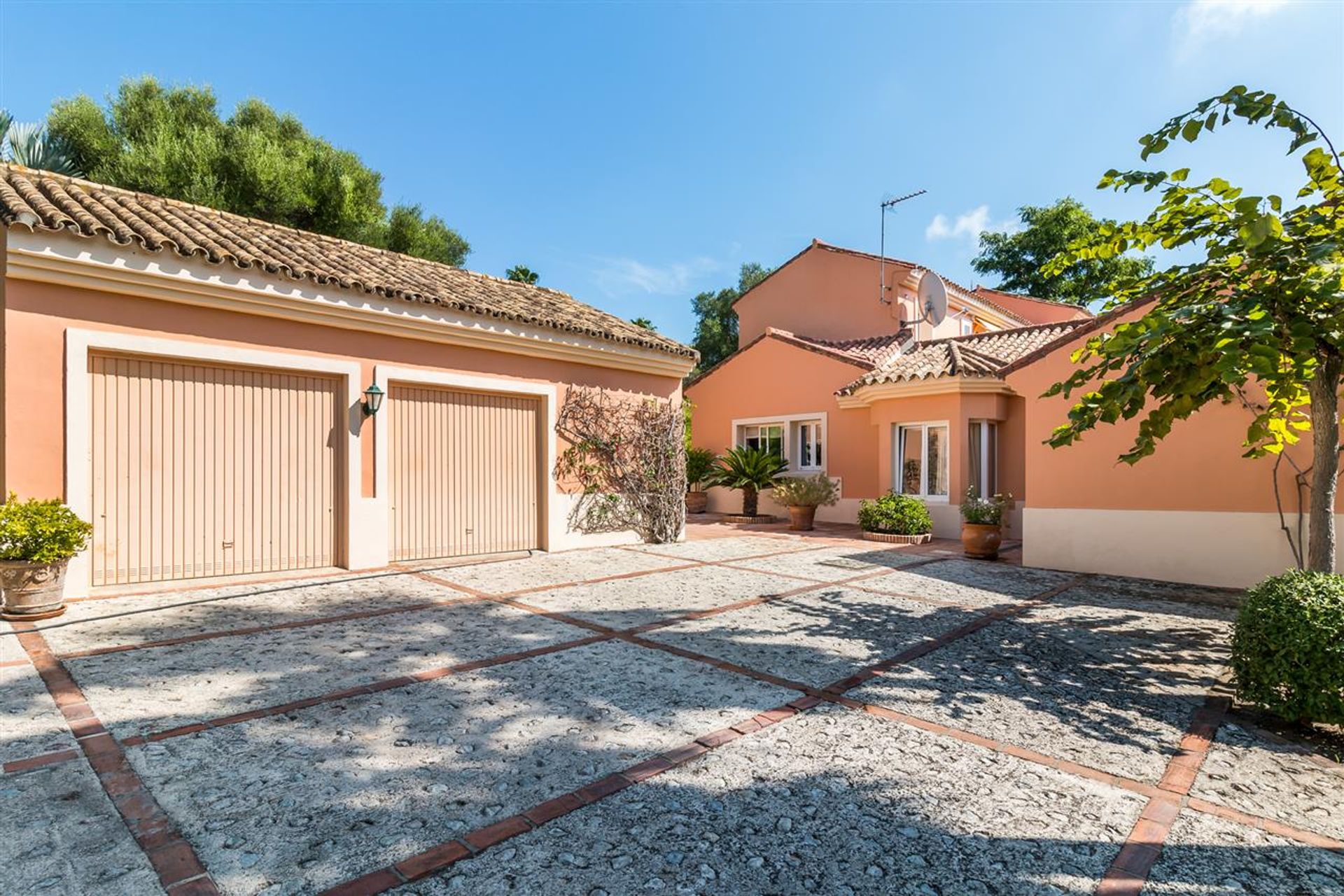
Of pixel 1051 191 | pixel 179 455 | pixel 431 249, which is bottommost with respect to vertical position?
pixel 179 455

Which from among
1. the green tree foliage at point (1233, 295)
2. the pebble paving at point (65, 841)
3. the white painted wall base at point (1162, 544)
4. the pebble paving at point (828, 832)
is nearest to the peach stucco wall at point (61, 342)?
the pebble paving at point (65, 841)

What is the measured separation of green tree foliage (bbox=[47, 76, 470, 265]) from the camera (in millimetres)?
19062

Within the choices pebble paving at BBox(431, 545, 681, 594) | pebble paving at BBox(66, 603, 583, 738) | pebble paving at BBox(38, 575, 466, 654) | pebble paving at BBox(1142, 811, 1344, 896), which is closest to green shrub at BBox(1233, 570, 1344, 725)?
pebble paving at BBox(1142, 811, 1344, 896)

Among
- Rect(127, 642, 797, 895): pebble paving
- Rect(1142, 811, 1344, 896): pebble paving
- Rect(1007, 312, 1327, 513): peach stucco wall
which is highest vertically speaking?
Rect(1007, 312, 1327, 513): peach stucco wall

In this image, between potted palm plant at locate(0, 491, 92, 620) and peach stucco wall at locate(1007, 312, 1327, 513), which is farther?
peach stucco wall at locate(1007, 312, 1327, 513)

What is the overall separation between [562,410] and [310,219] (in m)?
16.6

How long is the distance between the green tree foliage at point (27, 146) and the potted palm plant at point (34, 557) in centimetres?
1414

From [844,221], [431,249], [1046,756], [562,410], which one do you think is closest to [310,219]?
[431,249]

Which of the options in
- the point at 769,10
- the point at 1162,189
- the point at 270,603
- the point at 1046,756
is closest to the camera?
the point at 1046,756

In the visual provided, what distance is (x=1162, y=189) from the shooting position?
478 centimetres

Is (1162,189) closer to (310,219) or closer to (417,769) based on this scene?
(417,769)

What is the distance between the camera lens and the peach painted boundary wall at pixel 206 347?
20.9 ft

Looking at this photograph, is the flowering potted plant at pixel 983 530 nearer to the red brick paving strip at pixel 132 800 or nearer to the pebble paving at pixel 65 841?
the red brick paving strip at pixel 132 800

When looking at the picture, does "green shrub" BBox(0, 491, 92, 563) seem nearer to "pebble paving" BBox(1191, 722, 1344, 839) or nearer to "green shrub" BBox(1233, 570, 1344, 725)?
"pebble paving" BBox(1191, 722, 1344, 839)
